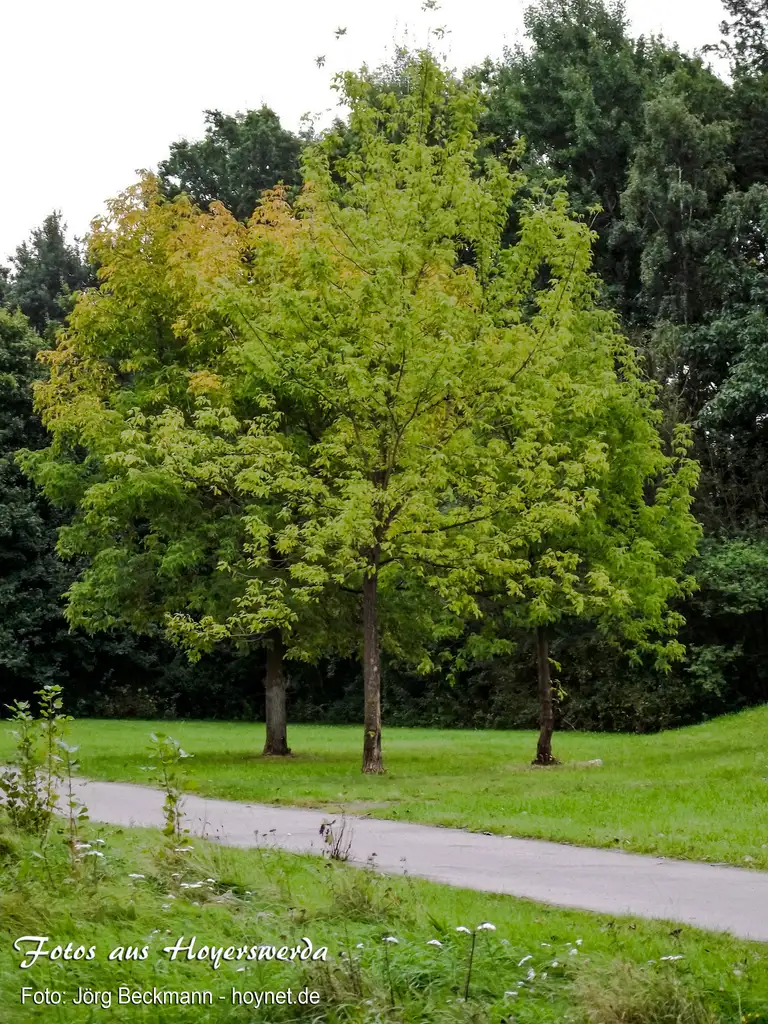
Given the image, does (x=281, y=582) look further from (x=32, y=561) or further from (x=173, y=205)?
(x=32, y=561)

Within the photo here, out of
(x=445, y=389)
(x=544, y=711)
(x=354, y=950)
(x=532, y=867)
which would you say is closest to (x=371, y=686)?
(x=544, y=711)

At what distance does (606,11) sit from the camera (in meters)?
38.8

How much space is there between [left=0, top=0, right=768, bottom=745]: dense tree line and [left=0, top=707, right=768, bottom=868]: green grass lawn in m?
3.22

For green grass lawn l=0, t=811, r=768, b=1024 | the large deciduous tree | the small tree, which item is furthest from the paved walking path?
the small tree

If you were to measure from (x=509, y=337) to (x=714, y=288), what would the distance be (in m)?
18.3

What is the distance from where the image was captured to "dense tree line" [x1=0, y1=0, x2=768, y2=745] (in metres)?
30.2

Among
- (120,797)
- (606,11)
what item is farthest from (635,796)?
(606,11)

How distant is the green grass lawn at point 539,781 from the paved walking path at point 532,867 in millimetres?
521

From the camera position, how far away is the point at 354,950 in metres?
5.59

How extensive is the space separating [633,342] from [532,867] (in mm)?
26263

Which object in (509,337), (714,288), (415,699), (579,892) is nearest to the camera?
(579,892)

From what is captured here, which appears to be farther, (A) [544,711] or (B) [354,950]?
(A) [544,711]

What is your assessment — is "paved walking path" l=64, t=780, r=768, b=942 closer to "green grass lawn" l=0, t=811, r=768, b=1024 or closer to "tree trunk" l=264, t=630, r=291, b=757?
"green grass lawn" l=0, t=811, r=768, b=1024

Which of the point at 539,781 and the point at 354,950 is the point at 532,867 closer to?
the point at 354,950
